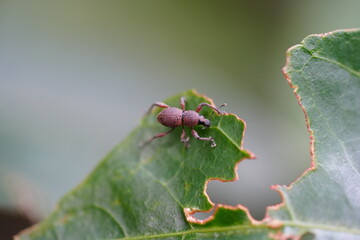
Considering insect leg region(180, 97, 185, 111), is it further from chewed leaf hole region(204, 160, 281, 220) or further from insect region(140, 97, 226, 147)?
chewed leaf hole region(204, 160, 281, 220)

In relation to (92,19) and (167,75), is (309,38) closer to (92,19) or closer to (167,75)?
(167,75)

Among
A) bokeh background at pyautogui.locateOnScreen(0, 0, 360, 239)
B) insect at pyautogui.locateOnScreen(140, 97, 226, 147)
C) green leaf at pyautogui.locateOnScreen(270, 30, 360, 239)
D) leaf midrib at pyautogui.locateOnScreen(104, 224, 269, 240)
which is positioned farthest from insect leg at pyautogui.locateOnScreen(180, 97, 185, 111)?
bokeh background at pyautogui.locateOnScreen(0, 0, 360, 239)

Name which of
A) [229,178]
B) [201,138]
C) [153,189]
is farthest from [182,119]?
[229,178]

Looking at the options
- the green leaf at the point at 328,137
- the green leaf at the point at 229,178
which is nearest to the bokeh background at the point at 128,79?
the green leaf at the point at 229,178

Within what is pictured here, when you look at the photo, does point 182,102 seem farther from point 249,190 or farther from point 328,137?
point 249,190

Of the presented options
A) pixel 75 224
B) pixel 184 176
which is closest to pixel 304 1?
pixel 184 176

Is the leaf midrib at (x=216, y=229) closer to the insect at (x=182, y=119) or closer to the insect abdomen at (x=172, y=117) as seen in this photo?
the insect at (x=182, y=119)
